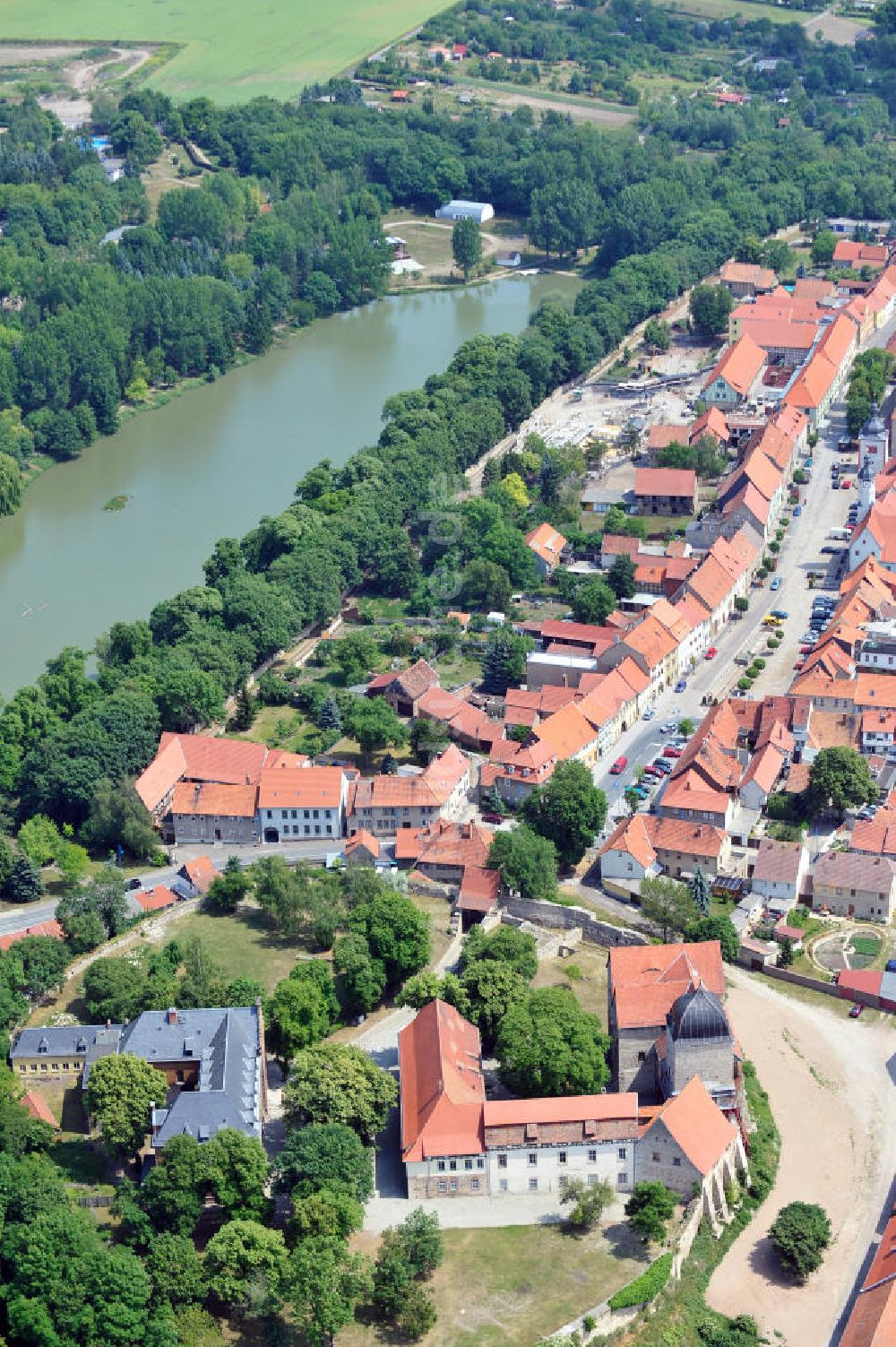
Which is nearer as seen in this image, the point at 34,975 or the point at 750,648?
the point at 34,975

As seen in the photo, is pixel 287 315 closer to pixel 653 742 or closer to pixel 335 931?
pixel 653 742

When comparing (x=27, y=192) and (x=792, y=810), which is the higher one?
(x=27, y=192)

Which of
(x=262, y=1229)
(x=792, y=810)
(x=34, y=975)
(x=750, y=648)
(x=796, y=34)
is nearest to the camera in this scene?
(x=262, y=1229)

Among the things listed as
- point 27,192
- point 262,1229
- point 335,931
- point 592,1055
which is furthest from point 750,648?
point 27,192

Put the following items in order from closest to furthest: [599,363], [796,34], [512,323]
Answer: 1. [599,363]
2. [512,323]
3. [796,34]

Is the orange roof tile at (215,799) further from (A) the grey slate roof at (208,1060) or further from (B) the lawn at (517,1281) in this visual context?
(B) the lawn at (517,1281)

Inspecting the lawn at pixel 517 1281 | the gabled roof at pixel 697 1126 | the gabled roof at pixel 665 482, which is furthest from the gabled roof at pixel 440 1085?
the gabled roof at pixel 665 482
